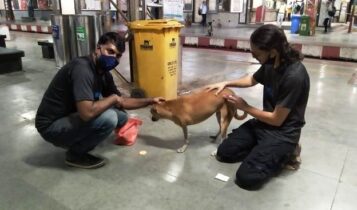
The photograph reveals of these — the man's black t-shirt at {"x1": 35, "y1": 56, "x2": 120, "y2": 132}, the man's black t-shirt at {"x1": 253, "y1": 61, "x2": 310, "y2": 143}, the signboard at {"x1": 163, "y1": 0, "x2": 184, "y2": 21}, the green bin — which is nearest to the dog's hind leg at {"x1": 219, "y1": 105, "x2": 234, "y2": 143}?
the man's black t-shirt at {"x1": 253, "y1": 61, "x2": 310, "y2": 143}

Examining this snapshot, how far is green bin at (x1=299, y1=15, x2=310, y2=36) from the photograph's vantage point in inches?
409

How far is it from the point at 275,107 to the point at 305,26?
9.02 metres

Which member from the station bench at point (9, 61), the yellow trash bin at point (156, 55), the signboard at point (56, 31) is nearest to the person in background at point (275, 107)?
the yellow trash bin at point (156, 55)

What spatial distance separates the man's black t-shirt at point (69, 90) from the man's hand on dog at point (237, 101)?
3.52 ft

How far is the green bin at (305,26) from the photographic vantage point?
10383 millimetres

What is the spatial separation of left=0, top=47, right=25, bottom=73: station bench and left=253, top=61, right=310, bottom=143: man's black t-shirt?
201 inches

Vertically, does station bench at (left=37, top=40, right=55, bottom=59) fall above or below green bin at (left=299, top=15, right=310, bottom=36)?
below

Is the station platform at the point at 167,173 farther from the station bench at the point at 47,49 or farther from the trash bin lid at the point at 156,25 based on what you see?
the station bench at the point at 47,49

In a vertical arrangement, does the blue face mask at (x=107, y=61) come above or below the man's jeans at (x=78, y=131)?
above

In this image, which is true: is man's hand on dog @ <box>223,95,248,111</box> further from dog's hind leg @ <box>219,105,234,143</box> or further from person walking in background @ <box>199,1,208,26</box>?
person walking in background @ <box>199,1,208,26</box>

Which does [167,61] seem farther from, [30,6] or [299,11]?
[30,6]

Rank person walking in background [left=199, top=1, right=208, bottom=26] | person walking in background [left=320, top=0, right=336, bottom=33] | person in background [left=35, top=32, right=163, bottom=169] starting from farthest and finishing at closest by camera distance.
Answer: person walking in background [left=199, top=1, right=208, bottom=26] → person walking in background [left=320, top=0, right=336, bottom=33] → person in background [left=35, top=32, right=163, bottom=169]

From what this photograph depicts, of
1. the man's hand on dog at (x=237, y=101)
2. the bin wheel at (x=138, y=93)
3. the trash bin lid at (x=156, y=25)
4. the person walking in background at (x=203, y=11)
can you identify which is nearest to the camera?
the man's hand on dog at (x=237, y=101)

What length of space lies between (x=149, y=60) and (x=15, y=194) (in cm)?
232
